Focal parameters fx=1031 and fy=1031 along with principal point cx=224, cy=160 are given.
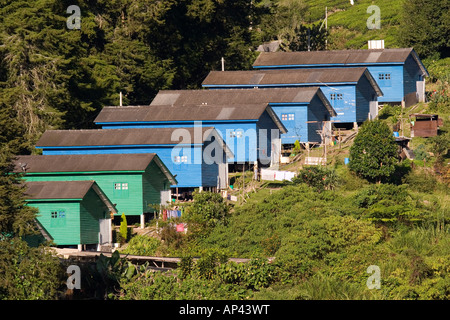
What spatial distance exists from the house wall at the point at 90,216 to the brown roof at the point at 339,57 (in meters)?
27.9

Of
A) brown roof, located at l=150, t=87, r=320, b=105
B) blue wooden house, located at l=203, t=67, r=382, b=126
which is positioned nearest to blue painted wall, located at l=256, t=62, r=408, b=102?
blue wooden house, located at l=203, t=67, r=382, b=126

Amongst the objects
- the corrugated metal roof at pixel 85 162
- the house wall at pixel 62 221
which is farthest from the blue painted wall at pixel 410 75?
the house wall at pixel 62 221

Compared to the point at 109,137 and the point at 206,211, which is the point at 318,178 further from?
the point at 109,137

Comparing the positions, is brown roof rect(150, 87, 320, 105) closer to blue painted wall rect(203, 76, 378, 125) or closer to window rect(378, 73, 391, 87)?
blue painted wall rect(203, 76, 378, 125)

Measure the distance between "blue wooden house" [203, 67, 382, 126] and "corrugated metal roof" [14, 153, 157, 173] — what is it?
56.8 feet

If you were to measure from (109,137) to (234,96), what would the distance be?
10297 mm

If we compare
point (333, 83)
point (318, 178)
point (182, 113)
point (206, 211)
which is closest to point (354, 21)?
point (333, 83)

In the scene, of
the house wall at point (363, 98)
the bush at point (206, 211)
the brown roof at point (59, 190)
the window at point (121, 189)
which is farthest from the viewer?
the house wall at point (363, 98)

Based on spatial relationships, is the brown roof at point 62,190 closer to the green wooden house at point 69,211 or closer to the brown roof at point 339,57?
the green wooden house at point 69,211

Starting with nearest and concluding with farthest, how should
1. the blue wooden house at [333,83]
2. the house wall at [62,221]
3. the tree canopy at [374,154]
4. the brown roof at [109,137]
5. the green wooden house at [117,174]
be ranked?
the house wall at [62,221], the green wooden house at [117,174], the tree canopy at [374,154], the brown roof at [109,137], the blue wooden house at [333,83]

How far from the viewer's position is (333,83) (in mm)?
62281

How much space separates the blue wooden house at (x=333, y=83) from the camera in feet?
203

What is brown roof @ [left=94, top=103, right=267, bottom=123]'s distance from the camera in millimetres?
54938
